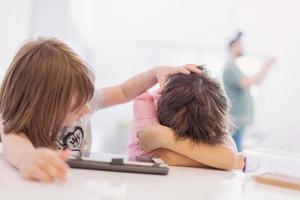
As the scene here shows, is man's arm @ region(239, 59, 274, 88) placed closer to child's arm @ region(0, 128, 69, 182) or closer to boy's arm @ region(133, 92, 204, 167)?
boy's arm @ region(133, 92, 204, 167)

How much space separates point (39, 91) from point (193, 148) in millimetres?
236

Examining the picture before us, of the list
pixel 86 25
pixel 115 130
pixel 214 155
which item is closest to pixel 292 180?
pixel 214 155

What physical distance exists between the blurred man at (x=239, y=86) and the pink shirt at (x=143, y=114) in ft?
3.94

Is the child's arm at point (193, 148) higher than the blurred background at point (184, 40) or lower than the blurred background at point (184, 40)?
lower

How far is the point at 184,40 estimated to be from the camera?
2.20 m

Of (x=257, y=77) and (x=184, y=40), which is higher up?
(x=184, y=40)

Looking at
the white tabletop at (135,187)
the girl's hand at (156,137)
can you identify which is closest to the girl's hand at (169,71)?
the girl's hand at (156,137)

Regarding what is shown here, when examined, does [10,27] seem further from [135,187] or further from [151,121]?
[135,187]

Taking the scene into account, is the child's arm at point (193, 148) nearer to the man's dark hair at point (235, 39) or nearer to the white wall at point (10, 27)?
the white wall at point (10, 27)

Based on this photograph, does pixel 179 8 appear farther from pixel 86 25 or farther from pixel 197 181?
Answer: pixel 197 181

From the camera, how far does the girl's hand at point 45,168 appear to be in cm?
38

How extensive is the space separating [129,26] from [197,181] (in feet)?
5.85

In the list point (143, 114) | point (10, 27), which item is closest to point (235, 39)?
point (10, 27)

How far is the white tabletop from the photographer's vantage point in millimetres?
356
